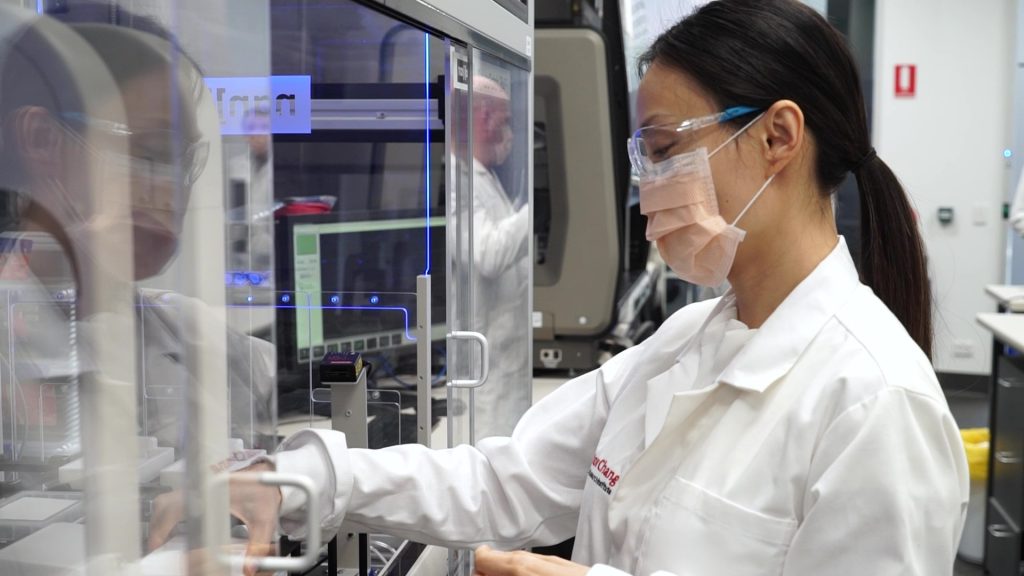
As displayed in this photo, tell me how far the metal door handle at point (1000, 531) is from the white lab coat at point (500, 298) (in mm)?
1626

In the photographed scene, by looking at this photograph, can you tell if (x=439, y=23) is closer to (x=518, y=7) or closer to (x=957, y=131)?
(x=518, y=7)

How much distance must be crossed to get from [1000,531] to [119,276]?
3.03 metres

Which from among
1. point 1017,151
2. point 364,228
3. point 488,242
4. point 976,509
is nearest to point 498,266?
point 488,242

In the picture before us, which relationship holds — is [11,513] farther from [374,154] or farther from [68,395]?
[374,154]

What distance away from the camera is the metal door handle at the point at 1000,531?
2927 millimetres

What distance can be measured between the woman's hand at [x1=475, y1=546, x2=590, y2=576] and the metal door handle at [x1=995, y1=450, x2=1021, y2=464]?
2.32 metres

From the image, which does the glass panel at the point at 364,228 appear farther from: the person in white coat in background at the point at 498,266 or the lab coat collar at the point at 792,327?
the lab coat collar at the point at 792,327

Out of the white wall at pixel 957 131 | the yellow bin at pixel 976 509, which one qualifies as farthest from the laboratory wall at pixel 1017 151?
the yellow bin at pixel 976 509

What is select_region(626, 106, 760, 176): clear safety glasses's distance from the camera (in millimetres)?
1133

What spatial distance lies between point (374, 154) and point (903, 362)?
1.49 meters

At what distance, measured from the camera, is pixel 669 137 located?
117 cm

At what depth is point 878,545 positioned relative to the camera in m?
0.93

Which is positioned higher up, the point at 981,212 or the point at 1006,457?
the point at 981,212

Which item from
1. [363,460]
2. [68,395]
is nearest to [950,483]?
[363,460]
